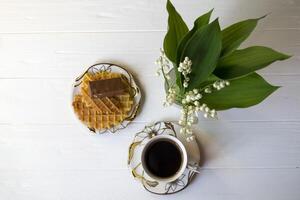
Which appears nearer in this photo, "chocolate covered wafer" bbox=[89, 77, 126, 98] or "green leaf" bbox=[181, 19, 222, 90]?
"green leaf" bbox=[181, 19, 222, 90]

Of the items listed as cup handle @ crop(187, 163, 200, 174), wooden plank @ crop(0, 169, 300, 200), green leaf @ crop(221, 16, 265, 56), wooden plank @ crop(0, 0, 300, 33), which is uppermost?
green leaf @ crop(221, 16, 265, 56)

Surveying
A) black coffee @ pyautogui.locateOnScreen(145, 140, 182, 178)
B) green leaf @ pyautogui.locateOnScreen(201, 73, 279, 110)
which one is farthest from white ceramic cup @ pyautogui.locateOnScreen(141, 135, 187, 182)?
green leaf @ pyautogui.locateOnScreen(201, 73, 279, 110)

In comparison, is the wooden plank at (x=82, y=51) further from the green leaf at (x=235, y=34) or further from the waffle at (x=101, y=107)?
the green leaf at (x=235, y=34)

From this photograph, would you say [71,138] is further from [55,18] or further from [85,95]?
[55,18]

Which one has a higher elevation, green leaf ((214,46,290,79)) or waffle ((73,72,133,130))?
green leaf ((214,46,290,79))

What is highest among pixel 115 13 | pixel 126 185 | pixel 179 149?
pixel 115 13

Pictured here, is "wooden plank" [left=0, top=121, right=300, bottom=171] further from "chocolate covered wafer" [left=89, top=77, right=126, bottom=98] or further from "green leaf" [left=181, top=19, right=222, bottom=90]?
"green leaf" [left=181, top=19, right=222, bottom=90]

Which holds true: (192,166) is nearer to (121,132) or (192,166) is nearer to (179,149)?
(179,149)

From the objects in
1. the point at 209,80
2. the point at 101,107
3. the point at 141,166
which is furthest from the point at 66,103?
the point at 209,80
